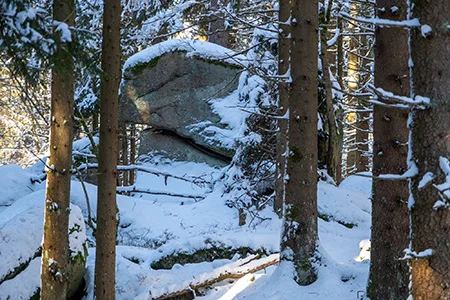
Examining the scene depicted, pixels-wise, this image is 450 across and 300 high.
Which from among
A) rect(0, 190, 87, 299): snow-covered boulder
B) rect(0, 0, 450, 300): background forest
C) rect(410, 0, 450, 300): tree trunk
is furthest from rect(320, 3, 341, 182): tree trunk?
rect(410, 0, 450, 300): tree trunk

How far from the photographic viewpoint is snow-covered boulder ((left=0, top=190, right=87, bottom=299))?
6.39 m

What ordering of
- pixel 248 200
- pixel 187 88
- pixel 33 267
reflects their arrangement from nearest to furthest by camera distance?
pixel 33 267 < pixel 248 200 < pixel 187 88

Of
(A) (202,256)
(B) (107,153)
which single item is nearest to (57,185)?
(B) (107,153)

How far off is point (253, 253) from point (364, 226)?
12.4ft

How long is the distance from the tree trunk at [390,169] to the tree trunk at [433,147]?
1515mm

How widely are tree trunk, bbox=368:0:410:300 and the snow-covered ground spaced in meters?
0.57

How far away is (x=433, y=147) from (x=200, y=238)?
587 cm

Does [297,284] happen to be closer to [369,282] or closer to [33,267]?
[369,282]

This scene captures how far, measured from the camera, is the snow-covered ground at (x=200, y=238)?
Result: 5906 millimetres

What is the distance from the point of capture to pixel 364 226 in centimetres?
1117

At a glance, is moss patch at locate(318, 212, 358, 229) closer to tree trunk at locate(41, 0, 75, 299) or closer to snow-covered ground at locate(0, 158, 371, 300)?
snow-covered ground at locate(0, 158, 371, 300)

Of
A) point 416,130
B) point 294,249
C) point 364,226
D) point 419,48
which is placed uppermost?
point 419,48

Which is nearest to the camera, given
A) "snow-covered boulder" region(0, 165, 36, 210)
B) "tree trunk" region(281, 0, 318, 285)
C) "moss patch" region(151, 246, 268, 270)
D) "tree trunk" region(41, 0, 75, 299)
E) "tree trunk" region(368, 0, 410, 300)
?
"tree trunk" region(368, 0, 410, 300)

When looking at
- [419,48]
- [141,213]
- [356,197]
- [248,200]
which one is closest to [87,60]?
[419,48]
